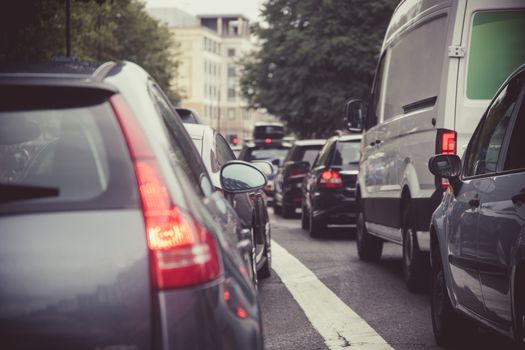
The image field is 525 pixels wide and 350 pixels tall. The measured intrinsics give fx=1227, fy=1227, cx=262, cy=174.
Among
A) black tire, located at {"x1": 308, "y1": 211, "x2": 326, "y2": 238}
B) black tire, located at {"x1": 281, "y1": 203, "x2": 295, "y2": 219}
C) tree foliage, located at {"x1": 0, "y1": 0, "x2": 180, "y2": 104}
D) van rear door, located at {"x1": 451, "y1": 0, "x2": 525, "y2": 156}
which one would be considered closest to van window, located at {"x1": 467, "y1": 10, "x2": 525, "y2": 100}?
van rear door, located at {"x1": 451, "y1": 0, "x2": 525, "y2": 156}

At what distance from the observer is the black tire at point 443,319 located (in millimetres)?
7297

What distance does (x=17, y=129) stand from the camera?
380 centimetres

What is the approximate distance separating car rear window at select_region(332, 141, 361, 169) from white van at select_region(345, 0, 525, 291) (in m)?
6.05

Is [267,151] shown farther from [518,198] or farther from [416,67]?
[518,198]

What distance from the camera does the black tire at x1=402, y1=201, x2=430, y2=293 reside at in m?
10.4

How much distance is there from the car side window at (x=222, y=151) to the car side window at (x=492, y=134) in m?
2.81

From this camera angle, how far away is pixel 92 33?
142ft

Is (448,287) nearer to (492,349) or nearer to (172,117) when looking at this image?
→ (492,349)

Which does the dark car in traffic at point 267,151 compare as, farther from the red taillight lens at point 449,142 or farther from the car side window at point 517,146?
the car side window at point 517,146

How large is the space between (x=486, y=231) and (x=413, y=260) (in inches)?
175

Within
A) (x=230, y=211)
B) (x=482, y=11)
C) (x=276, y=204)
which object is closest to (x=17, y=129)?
(x=230, y=211)

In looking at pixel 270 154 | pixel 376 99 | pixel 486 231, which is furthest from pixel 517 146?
pixel 270 154

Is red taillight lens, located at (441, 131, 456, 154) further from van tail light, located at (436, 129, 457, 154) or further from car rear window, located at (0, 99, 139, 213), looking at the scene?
car rear window, located at (0, 99, 139, 213)

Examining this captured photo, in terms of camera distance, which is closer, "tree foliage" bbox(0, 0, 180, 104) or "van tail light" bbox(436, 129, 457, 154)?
"van tail light" bbox(436, 129, 457, 154)
